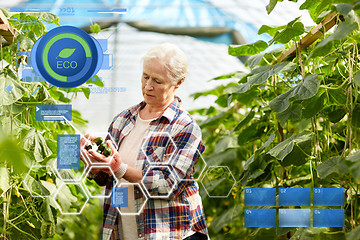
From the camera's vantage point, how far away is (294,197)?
1612 mm

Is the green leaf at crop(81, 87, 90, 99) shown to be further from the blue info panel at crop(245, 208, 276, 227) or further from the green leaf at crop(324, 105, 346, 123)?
the green leaf at crop(324, 105, 346, 123)

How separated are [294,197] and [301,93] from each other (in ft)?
1.42

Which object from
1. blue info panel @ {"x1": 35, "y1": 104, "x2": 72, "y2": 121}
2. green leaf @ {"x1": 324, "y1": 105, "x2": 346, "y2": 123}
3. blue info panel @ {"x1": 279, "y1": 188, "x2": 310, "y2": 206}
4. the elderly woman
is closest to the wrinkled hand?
the elderly woman

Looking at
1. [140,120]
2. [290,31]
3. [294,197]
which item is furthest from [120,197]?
[290,31]

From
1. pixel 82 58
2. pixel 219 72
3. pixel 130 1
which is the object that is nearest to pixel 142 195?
pixel 82 58

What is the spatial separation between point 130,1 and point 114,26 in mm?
119

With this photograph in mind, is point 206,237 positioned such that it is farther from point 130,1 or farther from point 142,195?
point 130,1

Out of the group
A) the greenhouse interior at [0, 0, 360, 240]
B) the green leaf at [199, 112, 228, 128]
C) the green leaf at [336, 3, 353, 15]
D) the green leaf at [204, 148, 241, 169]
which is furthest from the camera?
the green leaf at [199, 112, 228, 128]

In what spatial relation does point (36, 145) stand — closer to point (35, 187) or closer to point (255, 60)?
point (35, 187)

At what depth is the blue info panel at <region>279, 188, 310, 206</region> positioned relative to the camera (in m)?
1.60

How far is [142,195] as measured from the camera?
1.51 m

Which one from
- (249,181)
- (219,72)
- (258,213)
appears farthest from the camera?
(219,72)

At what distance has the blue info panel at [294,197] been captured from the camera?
1602 millimetres

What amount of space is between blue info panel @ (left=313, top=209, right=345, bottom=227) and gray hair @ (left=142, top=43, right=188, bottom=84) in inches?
28.1
